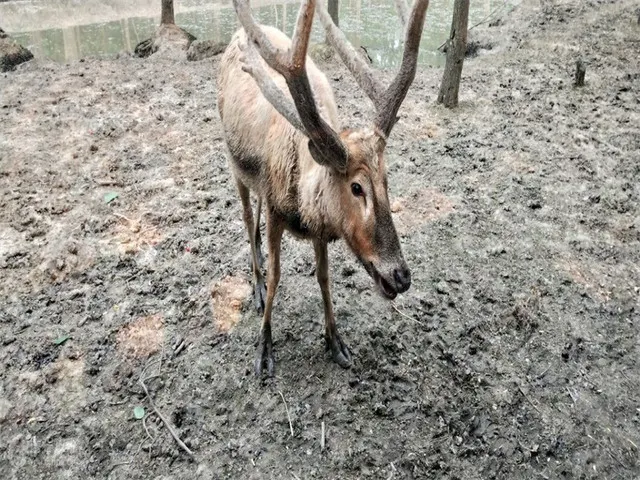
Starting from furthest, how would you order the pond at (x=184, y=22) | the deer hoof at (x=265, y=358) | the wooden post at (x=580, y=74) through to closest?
the pond at (x=184, y=22), the wooden post at (x=580, y=74), the deer hoof at (x=265, y=358)

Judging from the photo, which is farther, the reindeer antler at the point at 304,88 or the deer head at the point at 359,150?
the deer head at the point at 359,150

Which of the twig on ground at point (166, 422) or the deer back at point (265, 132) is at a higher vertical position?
the deer back at point (265, 132)

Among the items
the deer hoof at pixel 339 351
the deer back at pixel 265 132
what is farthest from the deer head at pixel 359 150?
the deer hoof at pixel 339 351

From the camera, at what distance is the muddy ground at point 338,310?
3268 millimetres

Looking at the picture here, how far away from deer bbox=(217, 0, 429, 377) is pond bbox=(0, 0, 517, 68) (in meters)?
8.01

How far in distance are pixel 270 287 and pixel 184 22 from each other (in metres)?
14.6

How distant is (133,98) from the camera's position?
25.7 ft

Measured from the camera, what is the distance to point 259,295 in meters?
4.31

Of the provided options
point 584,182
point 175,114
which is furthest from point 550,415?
point 175,114

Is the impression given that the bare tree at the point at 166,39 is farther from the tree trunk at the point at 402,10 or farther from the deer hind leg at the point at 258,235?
the tree trunk at the point at 402,10

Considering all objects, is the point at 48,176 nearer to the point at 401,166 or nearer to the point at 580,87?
the point at 401,166

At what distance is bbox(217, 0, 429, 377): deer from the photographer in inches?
104

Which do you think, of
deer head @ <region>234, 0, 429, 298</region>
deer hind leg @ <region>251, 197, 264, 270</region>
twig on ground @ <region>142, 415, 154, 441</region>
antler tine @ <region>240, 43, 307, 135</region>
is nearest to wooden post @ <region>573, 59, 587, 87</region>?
deer hind leg @ <region>251, 197, 264, 270</region>

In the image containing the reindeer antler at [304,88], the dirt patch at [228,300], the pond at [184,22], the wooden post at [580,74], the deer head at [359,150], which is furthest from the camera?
the pond at [184,22]
